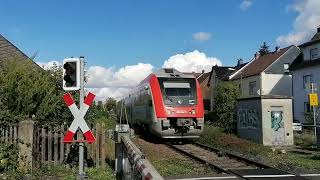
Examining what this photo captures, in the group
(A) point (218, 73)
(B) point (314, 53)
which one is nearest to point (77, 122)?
(B) point (314, 53)

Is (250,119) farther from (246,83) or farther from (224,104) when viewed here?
(246,83)

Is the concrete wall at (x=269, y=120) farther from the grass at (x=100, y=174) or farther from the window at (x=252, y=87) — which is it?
the window at (x=252, y=87)

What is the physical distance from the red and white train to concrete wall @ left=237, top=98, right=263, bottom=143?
262cm

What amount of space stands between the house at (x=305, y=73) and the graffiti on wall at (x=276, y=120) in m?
24.5

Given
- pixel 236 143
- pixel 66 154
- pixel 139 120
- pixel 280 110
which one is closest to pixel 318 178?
pixel 66 154

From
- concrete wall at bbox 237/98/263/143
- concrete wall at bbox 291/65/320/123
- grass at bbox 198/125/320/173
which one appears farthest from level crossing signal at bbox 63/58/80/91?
concrete wall at bbox 291/65/320/123

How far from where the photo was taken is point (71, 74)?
10.2 metres

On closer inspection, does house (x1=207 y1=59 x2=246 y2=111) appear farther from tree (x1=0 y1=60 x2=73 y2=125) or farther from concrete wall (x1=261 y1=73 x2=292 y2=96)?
tree (x1=0 y1=60 x2=73 y2=125)

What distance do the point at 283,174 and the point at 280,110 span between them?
10150mm

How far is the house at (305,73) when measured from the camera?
4572cm

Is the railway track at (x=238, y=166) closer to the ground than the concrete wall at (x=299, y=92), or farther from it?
closer to the ground

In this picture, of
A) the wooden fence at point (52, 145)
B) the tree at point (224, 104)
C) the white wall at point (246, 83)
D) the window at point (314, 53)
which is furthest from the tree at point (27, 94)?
the white wall at point (246, 83)

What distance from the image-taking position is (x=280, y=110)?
21750 millimetres

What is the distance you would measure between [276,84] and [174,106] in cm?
3913
